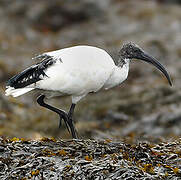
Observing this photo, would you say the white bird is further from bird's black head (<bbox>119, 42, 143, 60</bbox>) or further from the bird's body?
bird's black head (<bbox>119, 42, 143, 60</bbox>)

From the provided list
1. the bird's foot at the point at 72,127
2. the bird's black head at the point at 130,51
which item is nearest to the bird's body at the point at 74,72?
the bird's foot at the point at 72,127

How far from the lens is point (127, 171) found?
6.25m

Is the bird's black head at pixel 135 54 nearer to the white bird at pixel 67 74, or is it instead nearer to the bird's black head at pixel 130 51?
the bird's black head at pixel 130 51

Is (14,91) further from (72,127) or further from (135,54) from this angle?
(135,54)

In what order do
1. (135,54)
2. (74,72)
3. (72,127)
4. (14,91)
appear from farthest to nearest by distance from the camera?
(135,54) → (72,127) → (14,91) → (74,72)

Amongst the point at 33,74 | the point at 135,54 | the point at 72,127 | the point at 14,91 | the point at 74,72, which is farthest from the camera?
the point at 135,54

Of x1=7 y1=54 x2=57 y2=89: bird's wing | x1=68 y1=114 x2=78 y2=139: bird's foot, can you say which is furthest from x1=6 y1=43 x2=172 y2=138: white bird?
x1=68 y1=114 x2=78 y2=139: bird's foot

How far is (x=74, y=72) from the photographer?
23.9ft

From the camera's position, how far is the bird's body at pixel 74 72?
7316 mm

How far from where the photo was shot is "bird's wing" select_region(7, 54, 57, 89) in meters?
7.41

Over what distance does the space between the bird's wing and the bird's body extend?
0.03 metres

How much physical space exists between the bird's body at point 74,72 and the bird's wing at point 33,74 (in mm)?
29

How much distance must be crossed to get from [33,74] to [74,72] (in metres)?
0.62

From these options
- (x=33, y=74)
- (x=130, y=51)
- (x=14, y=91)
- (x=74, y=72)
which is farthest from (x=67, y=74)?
(x=130, y=51)
